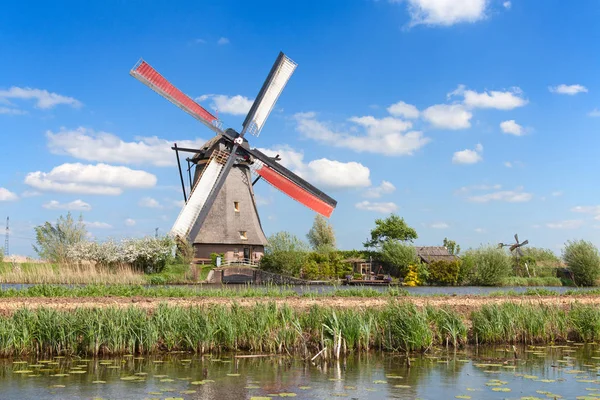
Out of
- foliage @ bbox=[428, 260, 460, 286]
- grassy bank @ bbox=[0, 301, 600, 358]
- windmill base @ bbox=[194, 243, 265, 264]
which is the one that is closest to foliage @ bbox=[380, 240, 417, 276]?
foliage @ bbox=[428, 260, 460, 286]

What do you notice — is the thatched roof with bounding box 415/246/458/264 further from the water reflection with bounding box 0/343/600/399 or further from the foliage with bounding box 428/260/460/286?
the water reflection with bounding box 0/343/600/399

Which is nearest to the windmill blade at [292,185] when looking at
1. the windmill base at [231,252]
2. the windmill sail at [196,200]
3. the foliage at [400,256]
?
the windmill sail at [196,200]

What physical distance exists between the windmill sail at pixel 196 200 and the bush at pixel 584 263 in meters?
24.7

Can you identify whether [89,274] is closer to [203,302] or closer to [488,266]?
[203,302]

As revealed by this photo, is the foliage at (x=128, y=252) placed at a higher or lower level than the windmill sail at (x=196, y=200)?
lower

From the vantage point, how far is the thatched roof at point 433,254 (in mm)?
43156

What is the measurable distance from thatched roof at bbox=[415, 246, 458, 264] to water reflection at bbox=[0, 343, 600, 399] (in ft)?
104

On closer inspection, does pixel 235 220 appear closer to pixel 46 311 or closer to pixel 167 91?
pixel 167 91

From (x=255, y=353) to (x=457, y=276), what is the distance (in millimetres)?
29719

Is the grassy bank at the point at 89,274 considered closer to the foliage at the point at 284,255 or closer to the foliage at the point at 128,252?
the foliage at the point at 128,252

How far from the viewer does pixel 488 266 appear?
3894cm

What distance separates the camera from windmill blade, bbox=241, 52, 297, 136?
35094 mm

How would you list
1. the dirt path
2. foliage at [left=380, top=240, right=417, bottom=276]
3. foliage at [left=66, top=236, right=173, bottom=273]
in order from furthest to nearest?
1. foliage at [left=380, top=240, right=417, bottom=276]
2. foliage at [left=66, top=236, right=173, bottom=273]
3. the dirt path

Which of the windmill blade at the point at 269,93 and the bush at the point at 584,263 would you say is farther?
the bush at the point at 584,263
